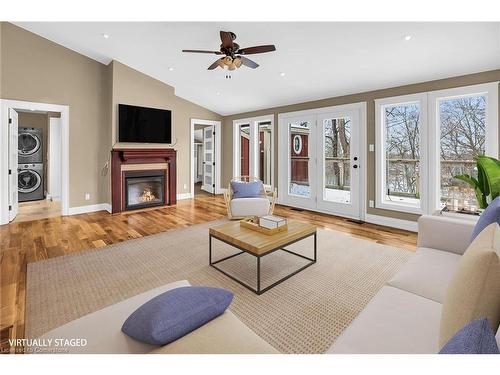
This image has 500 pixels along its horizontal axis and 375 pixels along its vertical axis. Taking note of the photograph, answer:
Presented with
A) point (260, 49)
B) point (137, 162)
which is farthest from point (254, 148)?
point (260, 49)

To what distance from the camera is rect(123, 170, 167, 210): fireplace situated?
5.32m

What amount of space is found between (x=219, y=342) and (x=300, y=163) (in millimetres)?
5028

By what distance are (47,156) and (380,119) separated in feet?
25.1

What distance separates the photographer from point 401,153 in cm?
424

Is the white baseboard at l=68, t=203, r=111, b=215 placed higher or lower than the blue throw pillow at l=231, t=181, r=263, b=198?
lower

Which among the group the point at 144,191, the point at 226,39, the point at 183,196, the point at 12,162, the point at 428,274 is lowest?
the point at 428,274

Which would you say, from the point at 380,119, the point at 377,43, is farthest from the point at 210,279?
the point at 380,119

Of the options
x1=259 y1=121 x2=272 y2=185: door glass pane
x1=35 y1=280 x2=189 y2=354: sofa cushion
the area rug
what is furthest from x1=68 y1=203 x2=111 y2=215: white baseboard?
x1=35 y1=280 x2=189 y2=354: sofa cushion

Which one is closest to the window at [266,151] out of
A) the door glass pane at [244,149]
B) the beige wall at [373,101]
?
the beige wall at [373,101]

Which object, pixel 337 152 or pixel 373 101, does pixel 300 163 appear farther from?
A: pixel 373 101

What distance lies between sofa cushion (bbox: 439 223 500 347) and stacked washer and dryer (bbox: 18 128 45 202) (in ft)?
26.2

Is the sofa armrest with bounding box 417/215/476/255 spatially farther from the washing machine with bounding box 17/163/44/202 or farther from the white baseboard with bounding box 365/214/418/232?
the washing machine with bounding box 17/163/44/202

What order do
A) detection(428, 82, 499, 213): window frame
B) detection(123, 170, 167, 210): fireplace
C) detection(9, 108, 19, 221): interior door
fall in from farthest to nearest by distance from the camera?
detection(123, 170, 167, 210): fireplace → detection(9, 108, 19, 221): interior door → detection(428, 82, 499, 213): window frame
